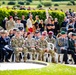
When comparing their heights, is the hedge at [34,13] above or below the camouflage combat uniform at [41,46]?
above

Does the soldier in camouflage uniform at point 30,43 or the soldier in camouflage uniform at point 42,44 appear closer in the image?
the soldier in camouflage uniform at point 30,43

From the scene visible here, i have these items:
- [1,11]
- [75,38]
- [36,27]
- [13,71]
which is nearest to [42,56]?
[75,38]

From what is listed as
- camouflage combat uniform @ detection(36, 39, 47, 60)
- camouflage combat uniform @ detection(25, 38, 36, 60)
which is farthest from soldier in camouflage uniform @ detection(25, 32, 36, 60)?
camouflage combat uniform @ detection(36, 39, 47, 60)

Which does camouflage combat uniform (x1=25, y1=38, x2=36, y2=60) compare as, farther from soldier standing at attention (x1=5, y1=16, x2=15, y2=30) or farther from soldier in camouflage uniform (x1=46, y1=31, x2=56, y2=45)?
soldier standing at attention (x1=5, y1=16, x2=15, y2=30)

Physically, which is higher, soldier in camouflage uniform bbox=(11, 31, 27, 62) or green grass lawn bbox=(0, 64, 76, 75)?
soldier in camouflage uniform bbox=(11, 31, 27, 62)

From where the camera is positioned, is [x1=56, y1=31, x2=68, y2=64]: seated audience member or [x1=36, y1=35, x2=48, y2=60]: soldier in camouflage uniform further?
[x1=56, y1=31, x2=68, y2=64]: seated audience member

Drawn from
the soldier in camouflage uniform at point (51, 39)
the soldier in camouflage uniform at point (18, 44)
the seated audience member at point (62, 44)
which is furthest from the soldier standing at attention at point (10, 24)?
the soldier in camouflage uniform at point (18, 44)

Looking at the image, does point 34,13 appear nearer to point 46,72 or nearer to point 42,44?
point 42,44

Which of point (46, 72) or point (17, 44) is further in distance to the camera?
point (17, 44)

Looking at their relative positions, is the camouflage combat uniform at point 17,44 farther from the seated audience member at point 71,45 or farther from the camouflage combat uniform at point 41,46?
the seated audience member at point 71,45

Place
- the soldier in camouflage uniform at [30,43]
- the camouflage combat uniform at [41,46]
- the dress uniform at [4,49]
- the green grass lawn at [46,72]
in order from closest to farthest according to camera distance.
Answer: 1. the green grass lawn at [46,72]
2. the dress uniform at [4,49]
3. the soldier in camouflage uniform at [30,43]
4. the camouflage combat uniform at [41,46]

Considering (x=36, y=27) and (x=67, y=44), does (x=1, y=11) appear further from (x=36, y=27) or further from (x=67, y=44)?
(x=67, y=44)

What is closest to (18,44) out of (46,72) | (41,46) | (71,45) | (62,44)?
(41,46)

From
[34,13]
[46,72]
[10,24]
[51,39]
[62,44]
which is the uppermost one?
[34,13]
